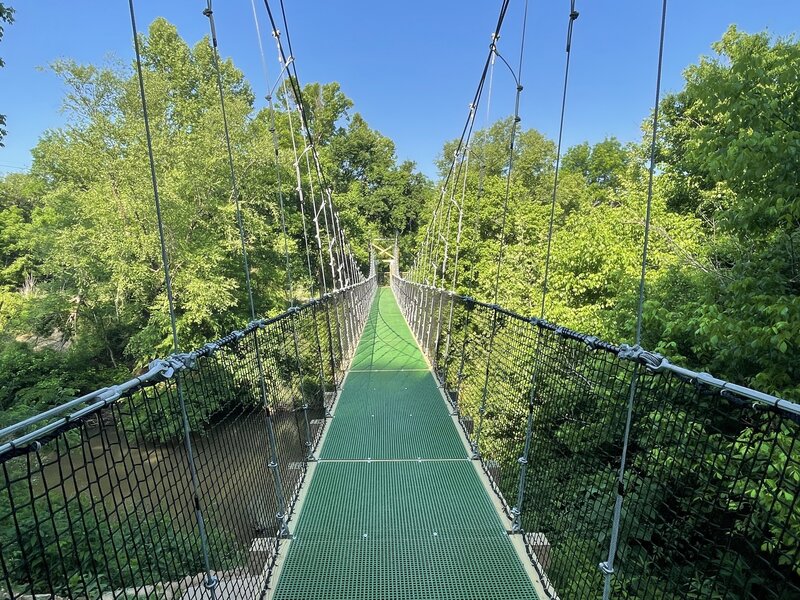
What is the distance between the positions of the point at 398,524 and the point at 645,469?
1.23 m

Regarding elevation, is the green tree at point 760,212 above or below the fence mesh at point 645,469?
above

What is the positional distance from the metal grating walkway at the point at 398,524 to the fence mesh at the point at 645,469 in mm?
145

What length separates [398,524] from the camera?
6.45 ft

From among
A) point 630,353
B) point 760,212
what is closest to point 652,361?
point 630,353

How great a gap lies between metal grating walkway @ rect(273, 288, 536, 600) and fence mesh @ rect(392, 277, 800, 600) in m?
0.14

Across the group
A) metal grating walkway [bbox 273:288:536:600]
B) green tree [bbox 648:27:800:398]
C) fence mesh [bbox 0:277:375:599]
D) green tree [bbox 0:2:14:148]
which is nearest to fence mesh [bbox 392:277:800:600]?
metal grating walkway [bbox 273:288:536:600]

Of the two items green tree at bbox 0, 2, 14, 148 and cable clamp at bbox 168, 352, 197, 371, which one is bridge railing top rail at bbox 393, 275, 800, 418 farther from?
green tree at bbox 0, 2, 14, 148

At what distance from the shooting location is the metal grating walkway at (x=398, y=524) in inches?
62.7

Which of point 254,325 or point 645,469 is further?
point 645,469

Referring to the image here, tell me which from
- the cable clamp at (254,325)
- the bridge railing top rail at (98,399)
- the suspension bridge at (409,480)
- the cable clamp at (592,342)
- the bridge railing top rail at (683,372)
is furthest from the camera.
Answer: the cable clamp at (254,325)

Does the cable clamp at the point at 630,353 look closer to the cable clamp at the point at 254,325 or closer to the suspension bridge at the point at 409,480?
the suspension bridge at the point at 409,480

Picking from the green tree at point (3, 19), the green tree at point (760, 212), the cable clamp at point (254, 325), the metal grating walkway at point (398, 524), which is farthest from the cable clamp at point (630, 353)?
the green tree at point (3, 19)

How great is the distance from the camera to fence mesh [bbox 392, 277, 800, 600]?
3.57 feet

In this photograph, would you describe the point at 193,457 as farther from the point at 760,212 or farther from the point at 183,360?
the point at 760,212
